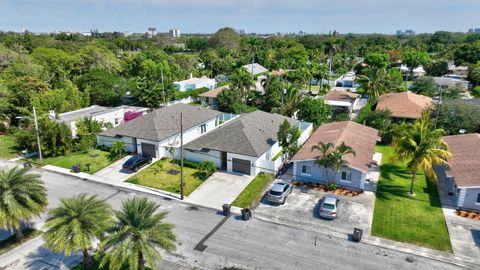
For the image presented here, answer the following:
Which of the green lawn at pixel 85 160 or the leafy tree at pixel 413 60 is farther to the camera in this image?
the leafy tree at pixel 413 60

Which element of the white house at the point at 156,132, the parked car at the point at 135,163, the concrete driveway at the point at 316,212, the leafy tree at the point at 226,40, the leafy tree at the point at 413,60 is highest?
the leafy tree at the point at 226,40

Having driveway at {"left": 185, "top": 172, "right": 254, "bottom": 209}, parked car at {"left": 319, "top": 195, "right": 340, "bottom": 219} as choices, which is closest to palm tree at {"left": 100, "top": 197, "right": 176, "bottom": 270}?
driveway at {"left": 185, "top": 172, "right": 254, "bottom": 209}

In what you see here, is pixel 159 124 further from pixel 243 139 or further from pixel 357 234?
pixel 357 234

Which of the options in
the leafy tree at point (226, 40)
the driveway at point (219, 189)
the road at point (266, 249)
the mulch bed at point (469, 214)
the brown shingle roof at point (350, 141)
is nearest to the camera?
the road at point (266, 249)

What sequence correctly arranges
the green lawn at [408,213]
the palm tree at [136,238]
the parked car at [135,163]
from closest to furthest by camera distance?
the palm tree at [136,238], the green lawn at [408,213], the parked car at [135,163]

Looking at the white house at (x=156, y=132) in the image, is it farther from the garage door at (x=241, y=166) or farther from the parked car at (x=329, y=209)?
the parked car at (x=329, y=209)

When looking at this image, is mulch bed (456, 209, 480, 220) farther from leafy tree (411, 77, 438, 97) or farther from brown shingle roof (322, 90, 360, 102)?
leafy tree (411, 77, 438, 97)

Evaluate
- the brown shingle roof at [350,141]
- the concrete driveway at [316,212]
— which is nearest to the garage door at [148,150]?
the concrete driveway at [316,212]
